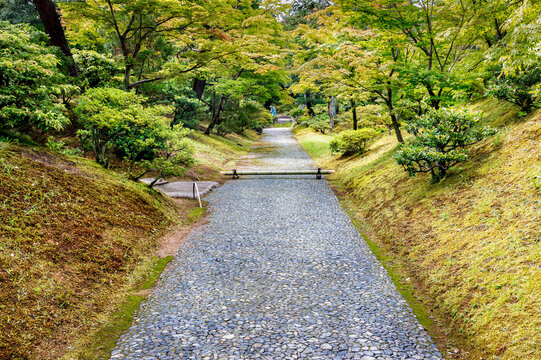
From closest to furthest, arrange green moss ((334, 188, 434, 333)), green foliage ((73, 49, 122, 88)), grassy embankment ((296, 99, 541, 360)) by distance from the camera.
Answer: grassy embankment ((296, 99, 541, 360))
green moss ((334, 188, 434, 333))
green foliage ((73, 49, 122, 88))

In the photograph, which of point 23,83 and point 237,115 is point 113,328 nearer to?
point 23,83

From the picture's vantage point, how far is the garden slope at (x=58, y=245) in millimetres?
3668

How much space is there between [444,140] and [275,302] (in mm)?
5168

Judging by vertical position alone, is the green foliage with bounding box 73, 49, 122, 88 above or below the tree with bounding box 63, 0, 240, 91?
below

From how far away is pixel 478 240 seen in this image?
500 centimetres

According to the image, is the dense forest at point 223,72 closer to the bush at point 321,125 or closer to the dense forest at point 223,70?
the dense forest at point 223,70

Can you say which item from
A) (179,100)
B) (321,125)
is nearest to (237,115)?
(179,100)

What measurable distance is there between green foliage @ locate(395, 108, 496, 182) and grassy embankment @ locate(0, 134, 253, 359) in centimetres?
585

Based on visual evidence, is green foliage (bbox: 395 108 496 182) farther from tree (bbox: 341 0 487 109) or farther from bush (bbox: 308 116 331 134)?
bush (bbox: 308 116 331 134)

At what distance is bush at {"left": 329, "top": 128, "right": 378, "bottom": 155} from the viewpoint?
16422mm

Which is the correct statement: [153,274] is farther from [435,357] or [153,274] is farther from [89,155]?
[89,155]

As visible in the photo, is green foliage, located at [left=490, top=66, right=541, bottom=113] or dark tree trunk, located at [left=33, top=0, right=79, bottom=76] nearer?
green foliage, located at [left=490, top=66, right=541, bottom=113]

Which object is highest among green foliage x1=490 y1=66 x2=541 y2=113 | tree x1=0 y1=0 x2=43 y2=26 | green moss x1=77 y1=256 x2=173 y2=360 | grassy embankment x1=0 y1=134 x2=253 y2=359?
tree x1=0 y1=0 x2=43 y2=26

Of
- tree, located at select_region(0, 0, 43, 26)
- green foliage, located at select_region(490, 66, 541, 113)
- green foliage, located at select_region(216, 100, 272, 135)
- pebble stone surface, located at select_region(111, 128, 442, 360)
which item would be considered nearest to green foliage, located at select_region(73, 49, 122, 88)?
pebble stone surface, located at select_region(111, 128, 442, 360)
